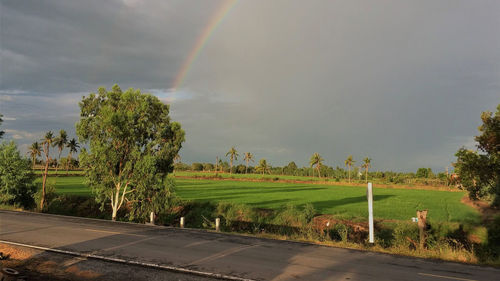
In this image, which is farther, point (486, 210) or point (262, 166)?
point (262, 166)

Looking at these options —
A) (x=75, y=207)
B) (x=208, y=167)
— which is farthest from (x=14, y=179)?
(x=208, y=167)

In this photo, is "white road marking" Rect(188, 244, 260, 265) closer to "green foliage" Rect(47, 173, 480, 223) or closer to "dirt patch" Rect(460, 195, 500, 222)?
"green foliage" Rect(47, 173, 480, 223)

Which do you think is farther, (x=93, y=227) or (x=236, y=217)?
(x=236, y=217)

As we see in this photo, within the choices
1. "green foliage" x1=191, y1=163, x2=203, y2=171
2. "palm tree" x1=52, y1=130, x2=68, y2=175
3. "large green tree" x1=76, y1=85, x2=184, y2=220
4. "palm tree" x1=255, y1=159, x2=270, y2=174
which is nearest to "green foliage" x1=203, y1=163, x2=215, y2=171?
"green foliage" x1=191, y1=163, x2=203, y2=171

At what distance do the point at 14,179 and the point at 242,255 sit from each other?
33379mm

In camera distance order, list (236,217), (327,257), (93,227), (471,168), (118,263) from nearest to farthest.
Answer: (118,263), (327,257), (471,168), (93,227), (236,217)

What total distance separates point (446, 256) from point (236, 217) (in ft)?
74.1

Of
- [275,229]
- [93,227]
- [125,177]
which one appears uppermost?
[125,177]

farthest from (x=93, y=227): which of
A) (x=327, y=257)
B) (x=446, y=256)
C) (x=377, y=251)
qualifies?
(x=446, y=256)

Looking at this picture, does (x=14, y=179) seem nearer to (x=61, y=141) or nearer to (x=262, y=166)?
(x=61, y=141)

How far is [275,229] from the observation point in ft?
92.3

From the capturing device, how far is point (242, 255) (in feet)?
36.2

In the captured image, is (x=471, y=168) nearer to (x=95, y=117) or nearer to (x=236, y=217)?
(x=236, y=217)

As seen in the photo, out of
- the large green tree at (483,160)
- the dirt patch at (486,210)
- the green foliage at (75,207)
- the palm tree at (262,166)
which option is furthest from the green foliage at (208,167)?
the large green tree at (483,160)
